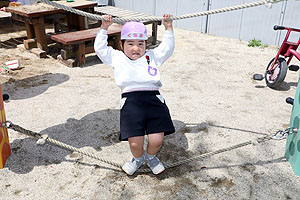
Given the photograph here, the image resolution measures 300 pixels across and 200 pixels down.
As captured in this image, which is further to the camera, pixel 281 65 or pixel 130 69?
pixel 281 65

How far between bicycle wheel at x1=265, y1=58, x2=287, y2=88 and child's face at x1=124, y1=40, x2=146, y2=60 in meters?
2.85

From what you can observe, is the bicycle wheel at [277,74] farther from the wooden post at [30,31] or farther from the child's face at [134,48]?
the wooden post at [30,31]

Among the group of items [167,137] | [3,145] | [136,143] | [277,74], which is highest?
[277,74]

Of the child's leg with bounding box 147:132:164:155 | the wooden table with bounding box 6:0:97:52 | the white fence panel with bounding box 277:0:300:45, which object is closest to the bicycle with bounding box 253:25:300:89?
the white fence panel with bounding box 277:0:300:45

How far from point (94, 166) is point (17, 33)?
20.3ft

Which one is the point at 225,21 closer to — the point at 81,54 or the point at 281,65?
the point at 281,65

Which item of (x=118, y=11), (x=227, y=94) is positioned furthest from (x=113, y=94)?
(x=118, y=11)

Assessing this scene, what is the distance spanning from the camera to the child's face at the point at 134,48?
2600 millimetres

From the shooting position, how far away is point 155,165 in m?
2.73

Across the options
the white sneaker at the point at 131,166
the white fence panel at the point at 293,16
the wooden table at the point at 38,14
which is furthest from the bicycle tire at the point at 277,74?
the wooden table at the point at 38,14

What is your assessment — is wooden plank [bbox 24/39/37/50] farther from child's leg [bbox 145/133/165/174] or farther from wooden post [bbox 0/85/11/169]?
child's leg [bbox 145/133/165/174]

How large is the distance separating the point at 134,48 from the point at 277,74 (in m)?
3.06

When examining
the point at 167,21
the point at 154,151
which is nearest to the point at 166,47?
the point at 167,21

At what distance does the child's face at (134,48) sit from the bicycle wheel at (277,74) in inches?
112
